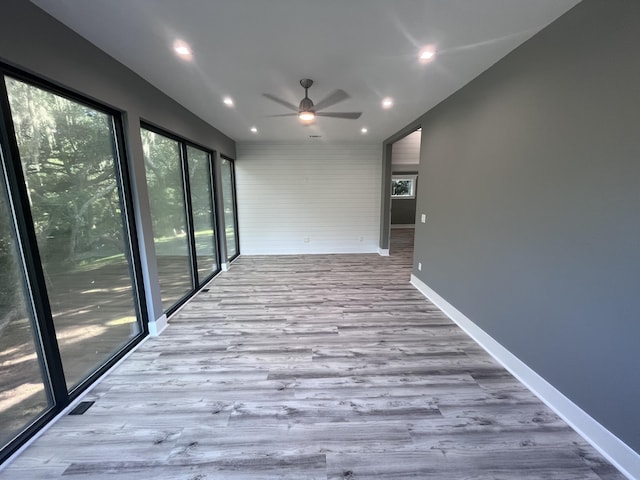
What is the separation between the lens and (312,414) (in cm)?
180

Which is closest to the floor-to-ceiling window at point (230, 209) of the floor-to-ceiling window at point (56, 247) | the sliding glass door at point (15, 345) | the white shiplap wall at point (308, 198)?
the white shiplap wall at point (308, 198)

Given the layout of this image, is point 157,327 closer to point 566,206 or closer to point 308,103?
point 308,103

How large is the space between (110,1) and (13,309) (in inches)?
78.2

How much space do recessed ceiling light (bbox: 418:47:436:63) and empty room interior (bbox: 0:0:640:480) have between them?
0.02 meters

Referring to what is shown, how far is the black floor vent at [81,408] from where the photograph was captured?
6.03 feet

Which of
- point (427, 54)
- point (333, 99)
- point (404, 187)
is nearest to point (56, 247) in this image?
point (333, 99)

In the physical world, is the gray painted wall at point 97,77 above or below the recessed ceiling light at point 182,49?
below

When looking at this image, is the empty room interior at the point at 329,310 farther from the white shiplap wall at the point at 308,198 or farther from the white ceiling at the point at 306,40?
the white shiplap wall at the point at 308,198

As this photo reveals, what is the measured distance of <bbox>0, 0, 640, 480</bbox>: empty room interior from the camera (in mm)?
1485

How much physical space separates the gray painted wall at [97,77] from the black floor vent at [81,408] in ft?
3.29

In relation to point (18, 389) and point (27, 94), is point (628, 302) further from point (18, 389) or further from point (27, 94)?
point (27, 94)

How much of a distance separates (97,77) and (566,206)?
12.1 feet

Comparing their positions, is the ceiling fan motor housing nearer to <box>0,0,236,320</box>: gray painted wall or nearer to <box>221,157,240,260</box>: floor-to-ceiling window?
<box>0,0,236,320</box>: gray painted wall

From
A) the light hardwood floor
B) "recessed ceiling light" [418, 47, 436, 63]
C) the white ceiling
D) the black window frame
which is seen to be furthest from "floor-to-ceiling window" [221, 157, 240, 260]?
"recessed ceiling light" [418, 47, 436, 63]
